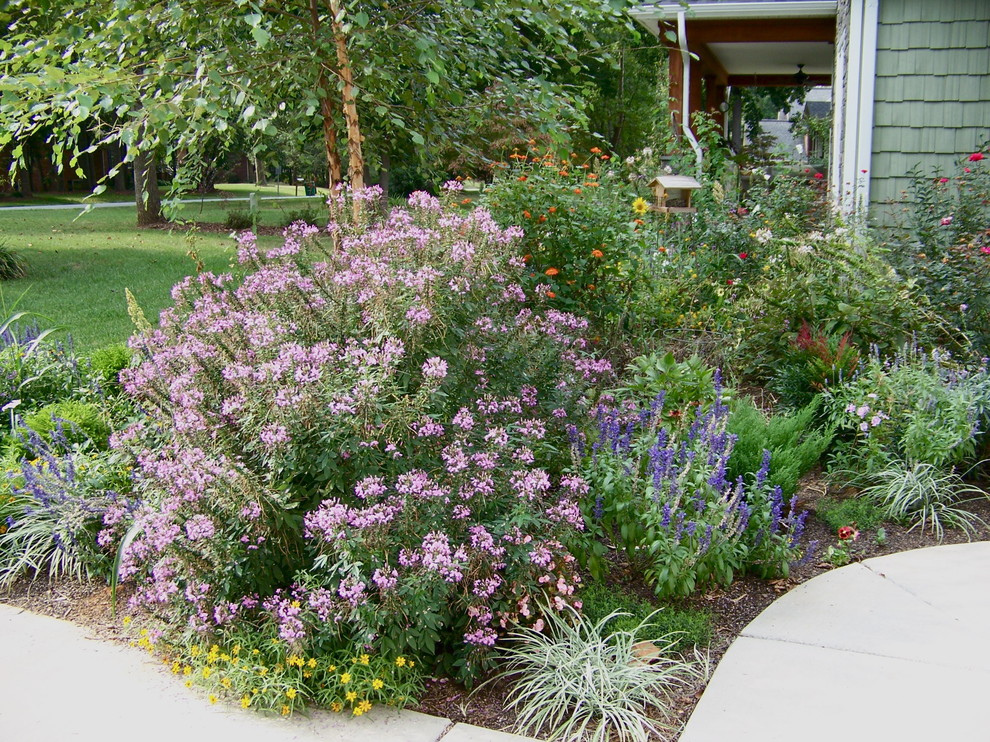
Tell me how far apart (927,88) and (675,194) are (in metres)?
2.39

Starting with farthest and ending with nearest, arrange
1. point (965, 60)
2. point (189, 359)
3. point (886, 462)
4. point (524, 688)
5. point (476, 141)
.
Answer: point (965, 60) < point (476, 141) < point (886, 462) < point (189, 359) < point (524, 688)

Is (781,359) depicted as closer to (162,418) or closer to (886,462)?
(886,462)

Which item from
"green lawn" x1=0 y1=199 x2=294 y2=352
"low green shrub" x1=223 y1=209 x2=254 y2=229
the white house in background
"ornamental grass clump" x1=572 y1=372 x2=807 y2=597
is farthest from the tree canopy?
"low green shrub" x1=223 y1=209 x2=254 y2=229

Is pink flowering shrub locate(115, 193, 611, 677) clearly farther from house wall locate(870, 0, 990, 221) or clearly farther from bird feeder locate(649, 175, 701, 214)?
bird feeder locate(649, 175, 701, 214)

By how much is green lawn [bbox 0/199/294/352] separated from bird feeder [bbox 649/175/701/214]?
13.6ft

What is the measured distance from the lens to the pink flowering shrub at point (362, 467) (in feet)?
9.38

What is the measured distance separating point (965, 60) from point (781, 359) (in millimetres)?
3257

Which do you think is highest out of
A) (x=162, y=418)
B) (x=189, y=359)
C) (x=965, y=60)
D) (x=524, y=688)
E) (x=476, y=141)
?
(x=965, y=60)

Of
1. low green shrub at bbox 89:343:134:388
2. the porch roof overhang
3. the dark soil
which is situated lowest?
the dark soil

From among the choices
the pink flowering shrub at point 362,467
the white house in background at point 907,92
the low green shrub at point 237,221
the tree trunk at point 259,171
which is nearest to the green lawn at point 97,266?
the low green shrub at point 237,221

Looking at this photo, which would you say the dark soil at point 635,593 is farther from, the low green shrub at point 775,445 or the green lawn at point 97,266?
the green lawn at point 97,266

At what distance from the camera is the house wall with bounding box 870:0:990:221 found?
22.2ft

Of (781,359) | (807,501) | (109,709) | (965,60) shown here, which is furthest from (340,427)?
(965,60)

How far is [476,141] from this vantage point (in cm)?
607
